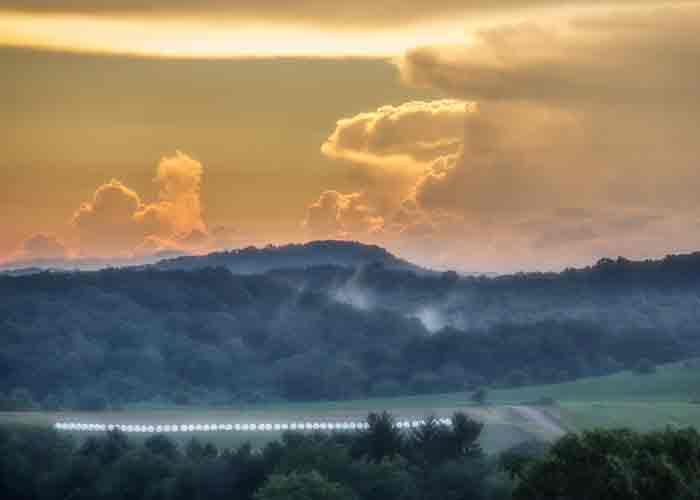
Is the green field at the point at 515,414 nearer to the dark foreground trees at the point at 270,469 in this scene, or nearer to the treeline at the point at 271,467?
the treeline at the point at 271,467

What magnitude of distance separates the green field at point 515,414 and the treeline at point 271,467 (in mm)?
10531

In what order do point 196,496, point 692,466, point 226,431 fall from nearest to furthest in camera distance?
point 692,466 → point 196,496 → point 226,431

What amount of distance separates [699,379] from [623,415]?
4471cm

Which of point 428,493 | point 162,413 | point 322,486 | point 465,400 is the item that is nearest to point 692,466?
point 322,486

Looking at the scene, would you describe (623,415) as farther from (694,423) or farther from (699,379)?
(699,379)

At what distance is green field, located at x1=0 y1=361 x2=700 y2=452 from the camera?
14050 centimetres

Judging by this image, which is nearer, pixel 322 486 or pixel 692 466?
pixel 692 466

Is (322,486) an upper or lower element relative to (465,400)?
lower

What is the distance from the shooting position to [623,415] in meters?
153

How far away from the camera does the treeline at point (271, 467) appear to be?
106125 millimetres

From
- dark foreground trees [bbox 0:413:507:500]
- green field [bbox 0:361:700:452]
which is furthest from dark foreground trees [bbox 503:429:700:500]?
green field [bbox 0:361:700:452]

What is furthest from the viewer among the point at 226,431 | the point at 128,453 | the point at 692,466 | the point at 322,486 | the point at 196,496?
the point at 226,431

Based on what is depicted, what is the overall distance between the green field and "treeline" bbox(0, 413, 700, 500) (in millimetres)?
10531

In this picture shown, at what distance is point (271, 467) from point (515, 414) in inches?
1826
